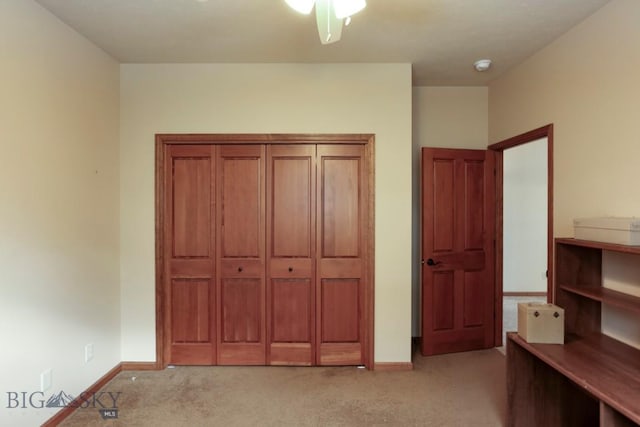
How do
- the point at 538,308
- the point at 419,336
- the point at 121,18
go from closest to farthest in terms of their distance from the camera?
the point at 538,308, the point at 121,18, the point at 419,336

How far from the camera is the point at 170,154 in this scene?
2.77m

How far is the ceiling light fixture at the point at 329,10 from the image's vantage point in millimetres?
1307

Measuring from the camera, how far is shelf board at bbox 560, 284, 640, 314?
1.55m

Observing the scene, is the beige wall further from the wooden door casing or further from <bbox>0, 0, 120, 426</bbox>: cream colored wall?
<bbox>0, 0, 120, 426</bbox>: cream colored wall

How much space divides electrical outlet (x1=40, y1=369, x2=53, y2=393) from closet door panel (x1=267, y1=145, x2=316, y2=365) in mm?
1519

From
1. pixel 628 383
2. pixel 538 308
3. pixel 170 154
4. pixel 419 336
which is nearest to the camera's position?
pixel 628 383

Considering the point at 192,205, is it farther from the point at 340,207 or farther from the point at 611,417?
the point at 611,417

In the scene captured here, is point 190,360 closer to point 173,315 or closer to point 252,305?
point 173,315

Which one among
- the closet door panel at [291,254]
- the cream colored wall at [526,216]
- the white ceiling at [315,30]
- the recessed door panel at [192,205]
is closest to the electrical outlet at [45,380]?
the recessed door panel at [192,205]

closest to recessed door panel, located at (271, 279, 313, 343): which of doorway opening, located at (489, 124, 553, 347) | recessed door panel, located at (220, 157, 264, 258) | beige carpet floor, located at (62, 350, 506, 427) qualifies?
beige carpet floor, located at (62, 350, 506, 427)

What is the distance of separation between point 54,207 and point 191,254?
1.04 m

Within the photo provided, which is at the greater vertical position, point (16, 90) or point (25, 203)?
point (16, 90)

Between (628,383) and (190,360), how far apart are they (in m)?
2.96

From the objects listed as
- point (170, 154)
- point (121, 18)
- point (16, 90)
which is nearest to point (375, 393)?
point (170, 154)
